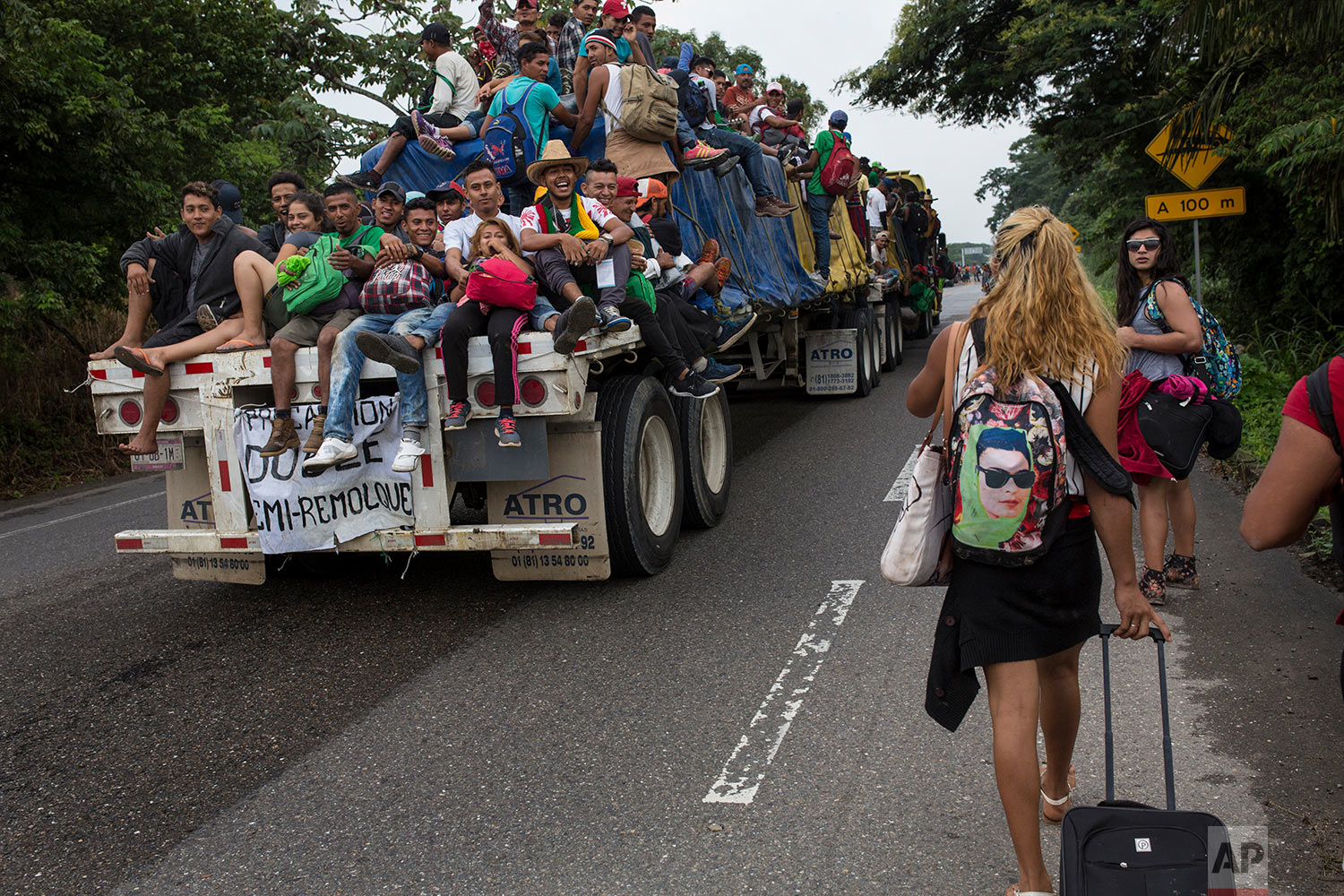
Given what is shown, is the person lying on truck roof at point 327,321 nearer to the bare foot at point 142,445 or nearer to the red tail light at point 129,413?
the bare foot at point 142,445

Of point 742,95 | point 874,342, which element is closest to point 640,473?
point 742,95

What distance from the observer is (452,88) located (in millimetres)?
8344

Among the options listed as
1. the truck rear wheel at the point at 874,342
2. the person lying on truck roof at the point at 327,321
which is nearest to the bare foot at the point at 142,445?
the person lying on truck roof at the point at 327,321

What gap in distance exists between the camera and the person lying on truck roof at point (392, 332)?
17.3 ft

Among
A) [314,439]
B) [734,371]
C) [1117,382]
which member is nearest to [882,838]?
[1117,382]

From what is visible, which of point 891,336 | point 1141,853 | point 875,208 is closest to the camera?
point 1141,853

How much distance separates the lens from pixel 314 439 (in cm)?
541

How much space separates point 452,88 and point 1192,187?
7.21 metres

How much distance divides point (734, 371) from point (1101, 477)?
186 inches

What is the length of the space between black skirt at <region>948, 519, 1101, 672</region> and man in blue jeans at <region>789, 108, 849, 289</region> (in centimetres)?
855

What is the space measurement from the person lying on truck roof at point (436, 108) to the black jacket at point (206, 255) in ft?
5.54

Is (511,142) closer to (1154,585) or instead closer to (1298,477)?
(1154,585)

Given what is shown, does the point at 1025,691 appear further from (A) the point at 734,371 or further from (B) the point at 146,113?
(B) the point at 146,113

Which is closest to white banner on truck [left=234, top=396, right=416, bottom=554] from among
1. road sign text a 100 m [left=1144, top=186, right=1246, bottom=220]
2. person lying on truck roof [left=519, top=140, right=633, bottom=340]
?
person lying on truck roof [left=519, top=140, right=633, bottom=340]
